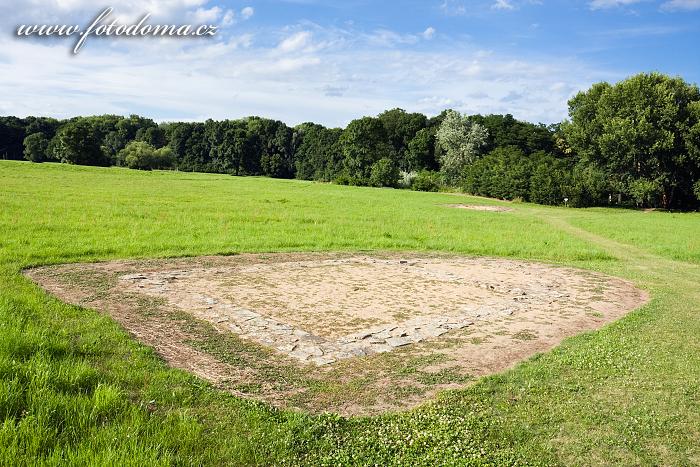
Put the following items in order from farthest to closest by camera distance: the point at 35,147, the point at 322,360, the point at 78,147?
the point at 35,147 < the point at 78,147 < the point at 322,360

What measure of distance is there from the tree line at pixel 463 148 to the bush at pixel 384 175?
16cm

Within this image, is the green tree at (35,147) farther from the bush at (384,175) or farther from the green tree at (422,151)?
the green tree at (422,151)

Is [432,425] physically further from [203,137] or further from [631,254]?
[203,137]

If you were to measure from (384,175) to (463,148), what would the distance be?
11065 mm

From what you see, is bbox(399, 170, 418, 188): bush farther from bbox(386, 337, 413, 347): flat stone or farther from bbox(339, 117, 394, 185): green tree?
bbox(386, 337, 413, 347): flat stone

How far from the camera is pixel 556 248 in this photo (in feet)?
67.6

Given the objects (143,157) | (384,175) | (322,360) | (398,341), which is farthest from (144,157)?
(322,360)

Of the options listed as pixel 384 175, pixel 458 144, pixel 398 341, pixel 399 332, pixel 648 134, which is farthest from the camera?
pixel 384 175

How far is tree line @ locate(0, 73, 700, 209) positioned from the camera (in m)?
45.4

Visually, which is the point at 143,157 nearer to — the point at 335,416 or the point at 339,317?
the point at 339,317

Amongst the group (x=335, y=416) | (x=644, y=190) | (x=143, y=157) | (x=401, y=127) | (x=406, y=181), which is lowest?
(x=335, y=416)

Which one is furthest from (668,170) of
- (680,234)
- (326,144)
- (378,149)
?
(326,144)

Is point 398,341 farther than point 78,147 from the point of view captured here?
No

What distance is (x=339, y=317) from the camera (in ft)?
32.0
